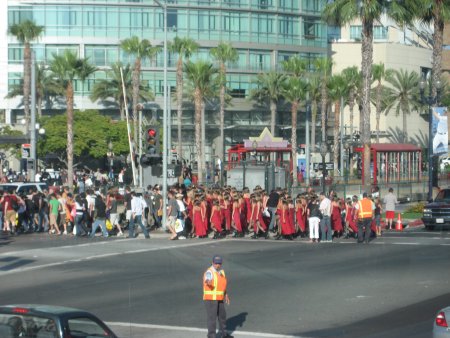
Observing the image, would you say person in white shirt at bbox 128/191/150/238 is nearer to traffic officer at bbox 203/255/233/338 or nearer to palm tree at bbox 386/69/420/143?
traffic officer at bbox 203/255/233/338

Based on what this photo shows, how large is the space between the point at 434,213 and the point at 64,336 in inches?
1149

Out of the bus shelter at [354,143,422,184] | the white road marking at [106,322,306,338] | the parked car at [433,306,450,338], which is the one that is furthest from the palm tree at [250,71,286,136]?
the parked car at [433,306,450,338]

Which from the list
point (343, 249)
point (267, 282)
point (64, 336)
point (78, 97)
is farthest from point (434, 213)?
point (78, 97)

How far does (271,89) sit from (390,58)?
17162 millimetres

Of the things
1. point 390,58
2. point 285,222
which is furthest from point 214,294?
point 390,58

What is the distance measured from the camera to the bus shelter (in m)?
60.3

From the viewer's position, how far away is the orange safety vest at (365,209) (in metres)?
31.6

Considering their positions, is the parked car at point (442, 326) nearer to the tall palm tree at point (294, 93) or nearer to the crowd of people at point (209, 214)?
the crowd of people at point (209, 214)

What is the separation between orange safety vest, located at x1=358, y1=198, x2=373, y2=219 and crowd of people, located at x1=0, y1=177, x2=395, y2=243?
0.03 metres

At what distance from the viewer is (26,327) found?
10.4 meters

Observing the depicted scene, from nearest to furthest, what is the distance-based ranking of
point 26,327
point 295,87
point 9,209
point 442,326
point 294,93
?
point 26,327
point 442,326
point 9,209
point 295,87
point 294,93

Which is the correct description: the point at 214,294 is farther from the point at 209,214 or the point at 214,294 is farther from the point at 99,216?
the point at 99,216

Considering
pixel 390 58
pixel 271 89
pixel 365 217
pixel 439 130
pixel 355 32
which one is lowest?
pixel 365 217

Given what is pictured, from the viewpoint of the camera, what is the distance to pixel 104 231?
3566cm
